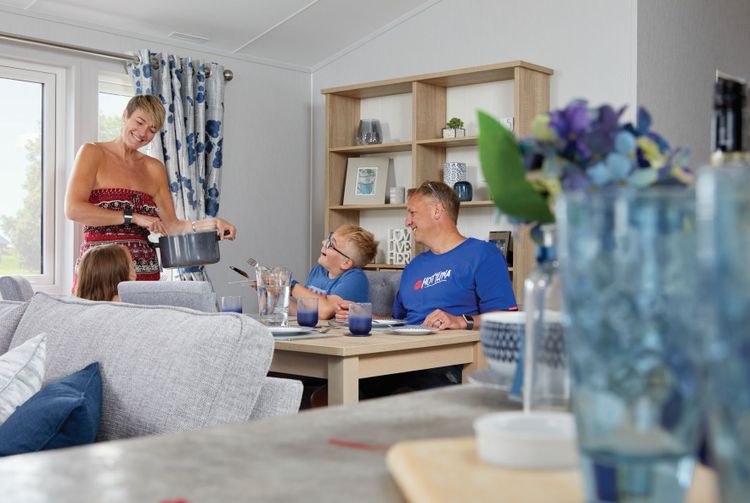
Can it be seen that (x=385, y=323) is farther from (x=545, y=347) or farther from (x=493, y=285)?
(x=545, y=347)

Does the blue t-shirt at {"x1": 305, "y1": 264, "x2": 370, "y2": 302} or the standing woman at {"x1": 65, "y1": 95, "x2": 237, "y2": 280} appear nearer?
the blue t-shirt at {"x1": 305, "y1": 264, "x2": 370, "y2": 302}

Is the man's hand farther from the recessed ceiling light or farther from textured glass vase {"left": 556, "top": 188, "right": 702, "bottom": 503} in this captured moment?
the recessed ceiling light

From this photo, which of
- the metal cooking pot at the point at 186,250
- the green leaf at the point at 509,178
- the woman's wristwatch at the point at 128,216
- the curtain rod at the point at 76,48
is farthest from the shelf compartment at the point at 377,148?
the green leaf at the point at 509,178

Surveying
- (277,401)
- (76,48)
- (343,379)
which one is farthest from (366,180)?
(277,401)

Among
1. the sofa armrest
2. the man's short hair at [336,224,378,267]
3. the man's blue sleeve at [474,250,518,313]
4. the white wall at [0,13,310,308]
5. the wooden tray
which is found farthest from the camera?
the white wall at [0,13,310,308]

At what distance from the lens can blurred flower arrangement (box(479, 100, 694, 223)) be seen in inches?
29.4

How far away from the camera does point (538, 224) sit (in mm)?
849

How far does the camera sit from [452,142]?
17.3 feet

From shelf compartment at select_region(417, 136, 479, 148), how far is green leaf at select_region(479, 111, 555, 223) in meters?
4.26

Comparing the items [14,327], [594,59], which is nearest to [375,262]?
[594,59]

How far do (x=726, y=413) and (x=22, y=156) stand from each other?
16.4 ft

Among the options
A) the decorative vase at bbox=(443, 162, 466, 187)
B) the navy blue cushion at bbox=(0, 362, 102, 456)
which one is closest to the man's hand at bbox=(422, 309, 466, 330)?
the navy blue cushion at bbox=(0, 362, 102, 456)

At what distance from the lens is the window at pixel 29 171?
4.83m

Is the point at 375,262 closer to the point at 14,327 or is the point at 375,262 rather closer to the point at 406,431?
the point at 14,327
